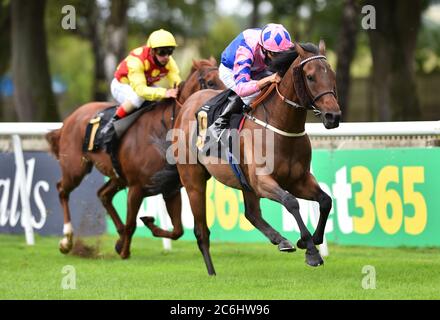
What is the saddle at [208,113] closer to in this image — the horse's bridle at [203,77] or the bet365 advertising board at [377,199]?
the horse's bridle at [203,77]

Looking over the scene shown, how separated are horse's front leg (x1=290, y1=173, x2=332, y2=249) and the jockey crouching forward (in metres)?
2.13

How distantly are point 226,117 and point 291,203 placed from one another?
1.14m

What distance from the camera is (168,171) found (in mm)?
8773

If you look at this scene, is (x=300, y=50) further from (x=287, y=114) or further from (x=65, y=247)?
(x=65, y=247)

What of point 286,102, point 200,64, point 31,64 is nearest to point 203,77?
point 200,64

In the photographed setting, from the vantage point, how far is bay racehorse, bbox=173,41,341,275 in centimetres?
677

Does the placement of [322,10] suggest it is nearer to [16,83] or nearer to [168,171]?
[16,83]

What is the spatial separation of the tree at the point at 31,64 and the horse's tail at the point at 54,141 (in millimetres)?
7543

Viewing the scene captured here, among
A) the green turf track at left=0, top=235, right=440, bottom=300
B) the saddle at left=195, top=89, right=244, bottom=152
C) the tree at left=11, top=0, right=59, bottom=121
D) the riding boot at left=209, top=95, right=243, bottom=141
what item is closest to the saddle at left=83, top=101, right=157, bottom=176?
the green turf track at left=0, top=235, right=440, bottom=300

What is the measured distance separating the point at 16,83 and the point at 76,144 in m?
8.58

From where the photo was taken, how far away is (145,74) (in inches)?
365

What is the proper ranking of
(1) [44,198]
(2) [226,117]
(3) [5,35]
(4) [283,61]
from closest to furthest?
(4) [283,61] → (2) [226,117] → (1) [44,198] → (3) [5,35]

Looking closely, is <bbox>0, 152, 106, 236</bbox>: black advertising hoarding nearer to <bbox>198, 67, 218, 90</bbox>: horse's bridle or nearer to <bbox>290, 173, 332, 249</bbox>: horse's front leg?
<bbox>198, 67, 218, 90</bbox>: horse's bridle

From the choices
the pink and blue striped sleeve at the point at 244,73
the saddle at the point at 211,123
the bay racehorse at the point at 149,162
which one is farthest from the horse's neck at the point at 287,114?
the bay racehorse at the point at 149,162
